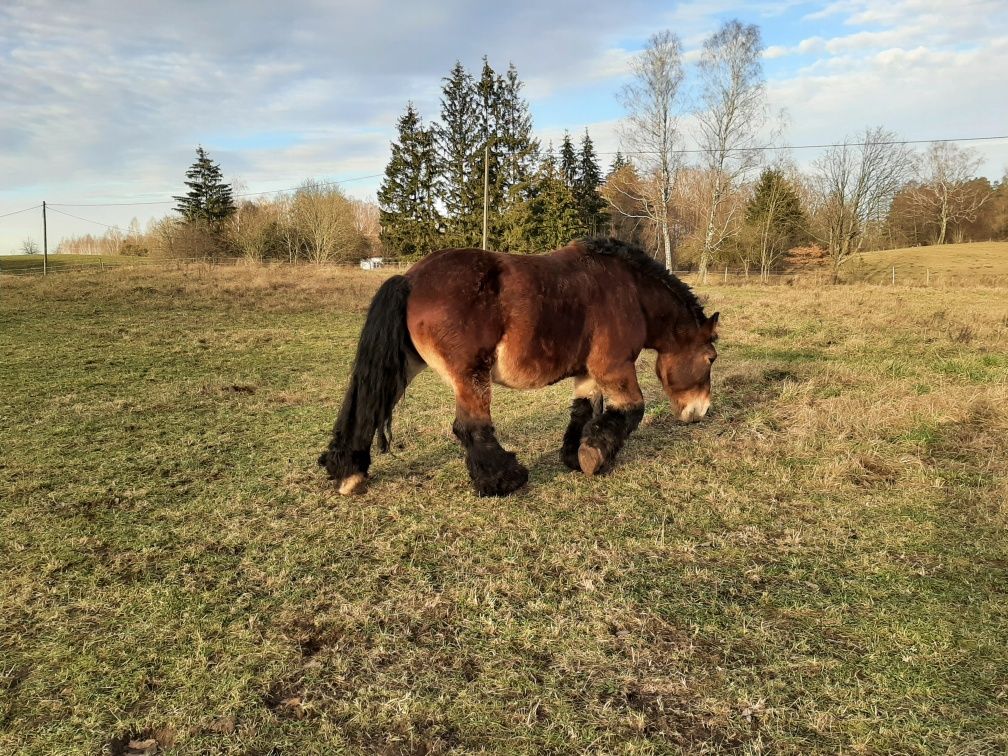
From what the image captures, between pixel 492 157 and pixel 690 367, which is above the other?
pixel 492 157

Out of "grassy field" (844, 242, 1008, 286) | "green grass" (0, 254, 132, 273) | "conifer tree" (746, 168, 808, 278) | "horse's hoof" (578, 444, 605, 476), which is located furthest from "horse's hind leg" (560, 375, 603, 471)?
"conifer tree" (746, 168, 808, 278)

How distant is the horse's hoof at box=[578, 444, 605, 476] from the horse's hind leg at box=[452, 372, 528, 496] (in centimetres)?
63

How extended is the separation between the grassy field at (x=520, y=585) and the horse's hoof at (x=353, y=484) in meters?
0.11

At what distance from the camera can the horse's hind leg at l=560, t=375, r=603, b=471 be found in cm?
516

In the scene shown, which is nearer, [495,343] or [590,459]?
[495,343]

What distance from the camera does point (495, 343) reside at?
4.26 metres

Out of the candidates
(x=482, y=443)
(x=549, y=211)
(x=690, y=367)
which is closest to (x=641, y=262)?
(x=690, y=367)

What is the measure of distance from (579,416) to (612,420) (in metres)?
0.49

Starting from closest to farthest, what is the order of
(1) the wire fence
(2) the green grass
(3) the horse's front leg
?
(3) the horse's front leg → (1) the wire fence → (2) the green grass

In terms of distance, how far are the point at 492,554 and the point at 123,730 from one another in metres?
2.02

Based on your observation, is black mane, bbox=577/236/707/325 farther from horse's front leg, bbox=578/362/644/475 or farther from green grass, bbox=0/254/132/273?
green grass, bbox=0/254/132/273

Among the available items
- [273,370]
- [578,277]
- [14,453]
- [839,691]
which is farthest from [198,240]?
[839,691]

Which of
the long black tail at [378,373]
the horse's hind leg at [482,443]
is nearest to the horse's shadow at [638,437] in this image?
the horse's hind leg at [482,443]

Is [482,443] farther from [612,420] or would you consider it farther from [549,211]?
[549,211]
